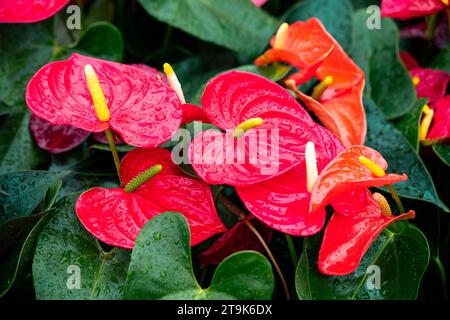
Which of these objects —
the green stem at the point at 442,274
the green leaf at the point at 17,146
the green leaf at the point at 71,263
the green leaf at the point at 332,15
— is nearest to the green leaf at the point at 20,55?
the green leaf at the point at 17,146

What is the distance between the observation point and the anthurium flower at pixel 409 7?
2.77 feet

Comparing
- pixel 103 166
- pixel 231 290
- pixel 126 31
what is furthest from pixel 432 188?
pixel 126 31

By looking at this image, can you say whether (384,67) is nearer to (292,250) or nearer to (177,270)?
(292,250)

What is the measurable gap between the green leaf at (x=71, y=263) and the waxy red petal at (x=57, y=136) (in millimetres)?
186

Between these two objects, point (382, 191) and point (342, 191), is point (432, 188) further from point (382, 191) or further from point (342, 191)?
point (342, 191)

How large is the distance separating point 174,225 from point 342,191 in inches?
6.5

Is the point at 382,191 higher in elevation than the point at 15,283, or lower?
higher

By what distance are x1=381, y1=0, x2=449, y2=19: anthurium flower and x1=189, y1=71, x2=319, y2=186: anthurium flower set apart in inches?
11.3

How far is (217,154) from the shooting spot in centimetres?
60

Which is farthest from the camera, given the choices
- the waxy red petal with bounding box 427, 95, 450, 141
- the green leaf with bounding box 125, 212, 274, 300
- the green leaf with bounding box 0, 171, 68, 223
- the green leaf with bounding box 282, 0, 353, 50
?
the green leaf with bounding box 282, 0, 353, 50

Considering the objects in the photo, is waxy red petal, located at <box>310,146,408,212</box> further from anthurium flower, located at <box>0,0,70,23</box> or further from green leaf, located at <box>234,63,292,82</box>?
anthurium flower, located at <box>0,0,70,23</box>

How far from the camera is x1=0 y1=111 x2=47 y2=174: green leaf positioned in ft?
2.76

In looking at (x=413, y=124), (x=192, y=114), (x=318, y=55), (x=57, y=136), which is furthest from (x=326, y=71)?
(x=57, y=136)

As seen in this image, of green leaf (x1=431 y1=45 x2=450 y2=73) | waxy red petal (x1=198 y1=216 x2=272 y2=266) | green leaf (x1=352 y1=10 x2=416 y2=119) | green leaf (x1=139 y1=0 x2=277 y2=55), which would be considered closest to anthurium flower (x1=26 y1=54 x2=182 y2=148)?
waxy red petal (x1=198 y1=216 x2=272 y2=266)
